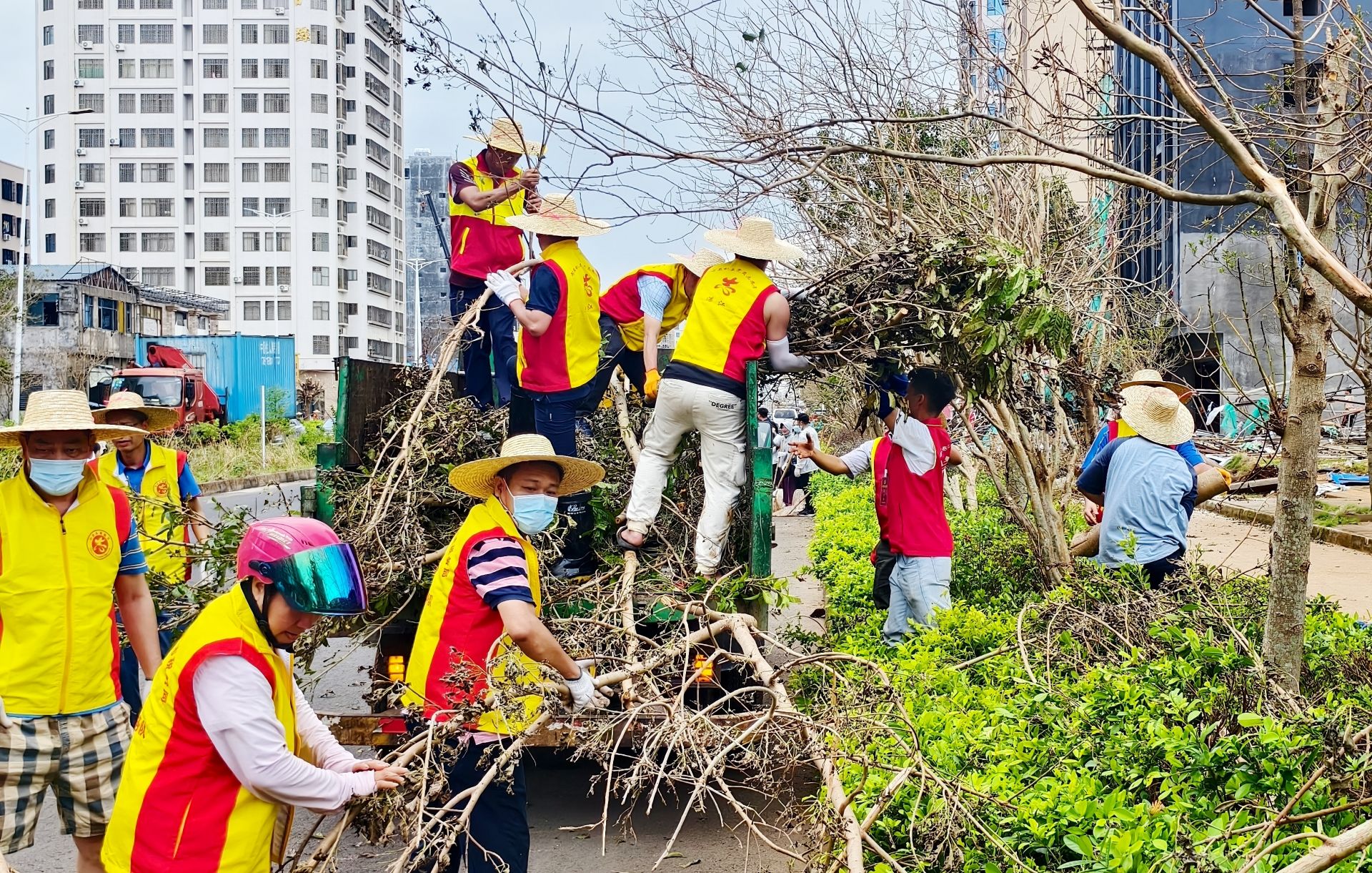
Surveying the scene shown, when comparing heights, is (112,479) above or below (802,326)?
below

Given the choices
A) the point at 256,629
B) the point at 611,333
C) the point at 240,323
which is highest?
the point at 240,323

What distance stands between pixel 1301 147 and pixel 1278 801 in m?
3.66

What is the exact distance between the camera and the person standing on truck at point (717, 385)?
6109 millimetres

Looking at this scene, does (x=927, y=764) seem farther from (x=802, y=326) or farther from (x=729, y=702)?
(x=802, y=326)

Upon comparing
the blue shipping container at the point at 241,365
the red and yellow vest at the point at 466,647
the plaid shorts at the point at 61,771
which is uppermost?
the blue shipping container at the point at 241,365

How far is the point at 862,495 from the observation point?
52.9 ft

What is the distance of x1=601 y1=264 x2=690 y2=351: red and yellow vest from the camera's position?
708 centimetres

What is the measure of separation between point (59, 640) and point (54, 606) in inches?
4.6

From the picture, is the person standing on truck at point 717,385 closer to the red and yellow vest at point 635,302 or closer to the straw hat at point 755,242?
the straw hat at point 755,242

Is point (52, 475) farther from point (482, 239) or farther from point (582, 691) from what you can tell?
point (482, 239)

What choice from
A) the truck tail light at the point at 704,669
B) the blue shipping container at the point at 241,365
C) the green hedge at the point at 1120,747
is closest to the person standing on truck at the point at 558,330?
the truck tail light at the point at 704,669

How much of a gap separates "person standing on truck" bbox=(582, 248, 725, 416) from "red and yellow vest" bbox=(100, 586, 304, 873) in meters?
3.97

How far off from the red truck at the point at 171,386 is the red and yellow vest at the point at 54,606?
23641 mm

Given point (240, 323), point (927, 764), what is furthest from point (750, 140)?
point (240, 323)
